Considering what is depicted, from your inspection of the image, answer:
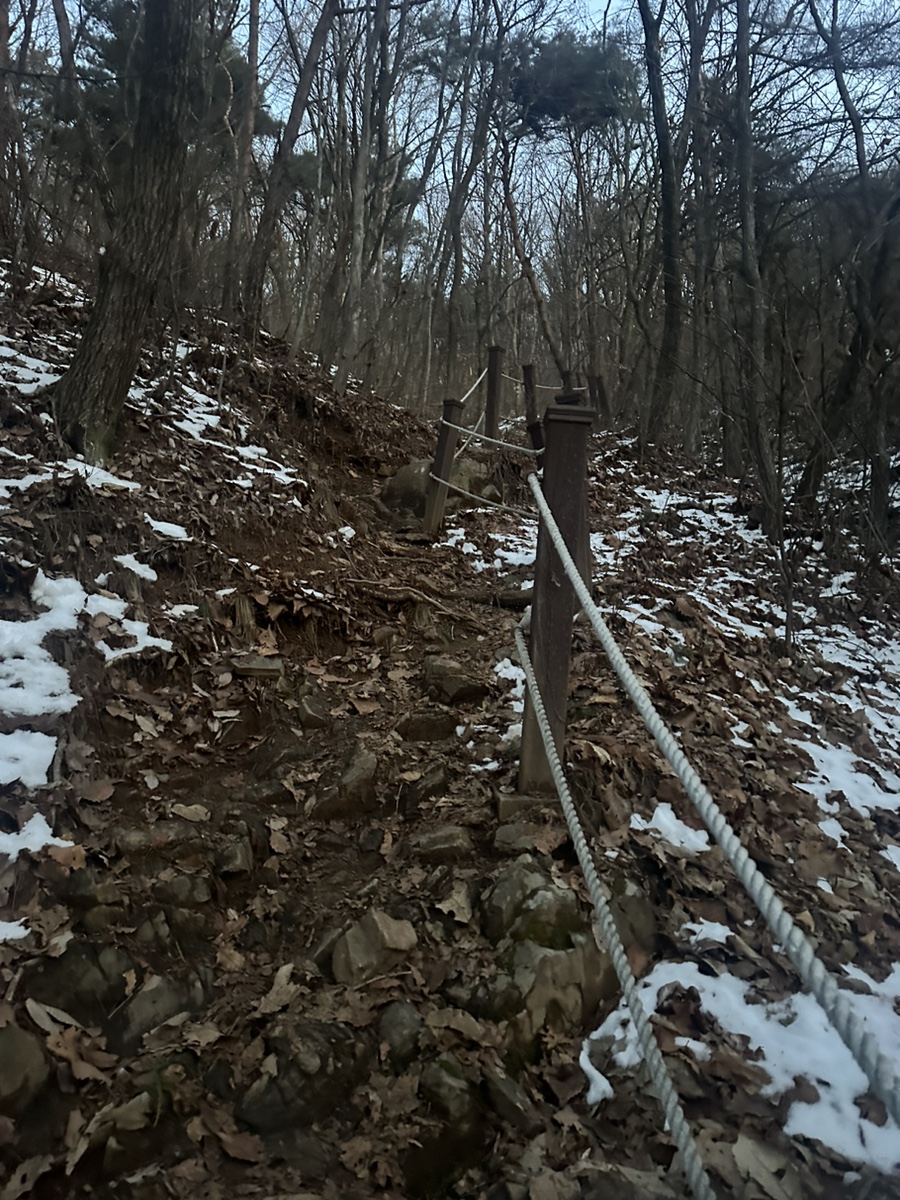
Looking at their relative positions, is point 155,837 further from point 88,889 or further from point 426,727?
point 426,727

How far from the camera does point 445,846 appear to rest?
310 cm

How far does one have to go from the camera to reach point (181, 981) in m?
2.58

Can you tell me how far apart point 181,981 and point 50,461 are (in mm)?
3537

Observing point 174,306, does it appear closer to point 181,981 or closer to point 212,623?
point 212,623

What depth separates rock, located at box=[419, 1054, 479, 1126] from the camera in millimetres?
2205

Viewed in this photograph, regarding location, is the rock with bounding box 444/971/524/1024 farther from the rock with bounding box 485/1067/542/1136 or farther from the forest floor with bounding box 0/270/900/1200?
the rock with bounding box 485/1067/542/1136

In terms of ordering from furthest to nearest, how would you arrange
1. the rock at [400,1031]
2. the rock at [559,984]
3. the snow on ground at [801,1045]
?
the rock at [559,984] → the rock at [400,1031] → the snow on ground at [801,1045]

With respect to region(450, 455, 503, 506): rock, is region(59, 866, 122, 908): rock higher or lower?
lower

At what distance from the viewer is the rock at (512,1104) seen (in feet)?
7.18

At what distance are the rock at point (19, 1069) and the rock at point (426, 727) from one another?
213 centimetres

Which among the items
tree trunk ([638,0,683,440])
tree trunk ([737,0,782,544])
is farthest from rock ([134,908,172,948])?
tree trunk ([638,0,683,440])

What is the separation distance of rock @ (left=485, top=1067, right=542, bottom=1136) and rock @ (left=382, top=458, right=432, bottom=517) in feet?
19.7

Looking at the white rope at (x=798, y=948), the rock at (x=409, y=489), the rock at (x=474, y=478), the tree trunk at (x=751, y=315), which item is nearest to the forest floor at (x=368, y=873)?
the white rope at (x=798, y=948)

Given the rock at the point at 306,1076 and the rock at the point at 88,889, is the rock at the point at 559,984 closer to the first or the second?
the rock at the point at 306,1076
